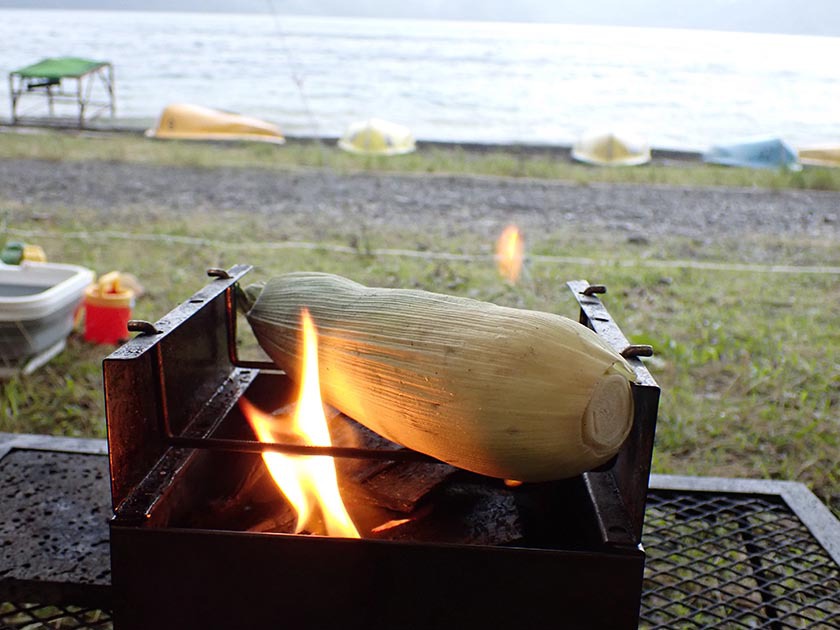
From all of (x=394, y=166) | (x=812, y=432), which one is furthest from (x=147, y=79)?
(x=812, y=432)

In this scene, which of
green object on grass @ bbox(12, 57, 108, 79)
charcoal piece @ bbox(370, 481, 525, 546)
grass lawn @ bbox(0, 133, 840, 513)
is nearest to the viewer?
charcoal piece @ bbox(370, 481, 525, 546)

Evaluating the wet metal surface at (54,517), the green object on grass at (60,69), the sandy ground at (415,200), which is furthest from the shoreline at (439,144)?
the wet metal surface at (54,517)

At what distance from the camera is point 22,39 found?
42.1 metres

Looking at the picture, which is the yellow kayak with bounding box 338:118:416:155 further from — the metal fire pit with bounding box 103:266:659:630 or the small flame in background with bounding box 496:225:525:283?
the metal fire pit with bounding box 103:266:659:630

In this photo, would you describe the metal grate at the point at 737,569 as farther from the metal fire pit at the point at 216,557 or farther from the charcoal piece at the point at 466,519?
the charcoal piece at the point at 466,519

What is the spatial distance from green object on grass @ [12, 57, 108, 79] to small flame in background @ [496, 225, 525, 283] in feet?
30.0

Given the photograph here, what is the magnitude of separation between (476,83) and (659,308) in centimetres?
2688

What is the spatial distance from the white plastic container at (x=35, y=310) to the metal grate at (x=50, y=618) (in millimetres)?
1452

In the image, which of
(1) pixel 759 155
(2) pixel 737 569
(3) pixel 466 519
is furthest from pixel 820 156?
(3) pixel 466 519

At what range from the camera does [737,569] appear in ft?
7.12

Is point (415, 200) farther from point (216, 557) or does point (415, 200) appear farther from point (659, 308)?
point (216, 557)

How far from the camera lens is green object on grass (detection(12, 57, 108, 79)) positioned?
1221 centimetres

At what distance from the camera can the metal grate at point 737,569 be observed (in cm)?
172

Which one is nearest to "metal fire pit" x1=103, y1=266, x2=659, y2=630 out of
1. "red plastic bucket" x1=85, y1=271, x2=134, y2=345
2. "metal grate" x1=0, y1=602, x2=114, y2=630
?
"metal grate" x1=0, y1=602, x2=114, y2=630
